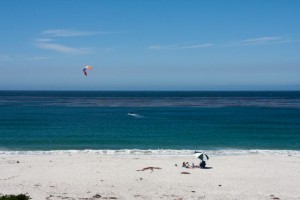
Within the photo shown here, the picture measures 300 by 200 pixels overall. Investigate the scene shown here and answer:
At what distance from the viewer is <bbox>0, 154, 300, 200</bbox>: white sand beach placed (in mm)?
19281

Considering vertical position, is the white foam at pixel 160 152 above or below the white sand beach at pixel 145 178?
below

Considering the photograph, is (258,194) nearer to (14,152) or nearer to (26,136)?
(14,152)

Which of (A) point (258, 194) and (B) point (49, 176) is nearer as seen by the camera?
(A) point (258, 194)

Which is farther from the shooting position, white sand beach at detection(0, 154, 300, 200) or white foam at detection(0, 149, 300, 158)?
white foam at detection(0, 149, 300, 158)

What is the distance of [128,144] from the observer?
1533 inches

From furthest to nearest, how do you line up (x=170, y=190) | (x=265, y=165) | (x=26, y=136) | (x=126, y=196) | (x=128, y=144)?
(x=26, y=136)
(x=128, y=144)
(x=265, y=165)
(x=170, y=190)
(x=126, y=196)

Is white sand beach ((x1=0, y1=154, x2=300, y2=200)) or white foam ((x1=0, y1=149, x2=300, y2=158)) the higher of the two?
white sand beach ((x1=0, y1=154, x2=300, y2=200))

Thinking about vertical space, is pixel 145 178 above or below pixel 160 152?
above

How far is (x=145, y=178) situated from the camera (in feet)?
74.3

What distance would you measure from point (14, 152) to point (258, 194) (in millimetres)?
21794

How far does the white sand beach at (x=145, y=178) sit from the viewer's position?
19.3 metres

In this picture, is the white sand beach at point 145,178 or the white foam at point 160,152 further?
the white foam at point 160,152

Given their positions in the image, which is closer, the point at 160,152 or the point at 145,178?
the point at 145,178

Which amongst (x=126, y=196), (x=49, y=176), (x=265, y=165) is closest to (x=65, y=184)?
(x=49, y=176)
